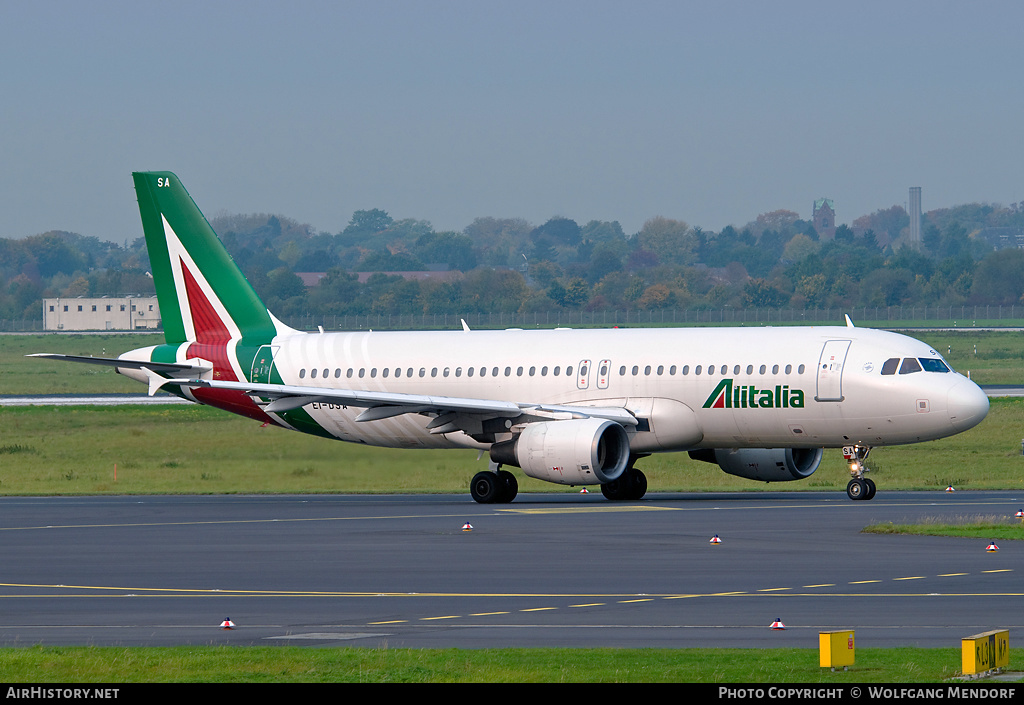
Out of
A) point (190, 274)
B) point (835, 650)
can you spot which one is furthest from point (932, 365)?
point (835, 650)

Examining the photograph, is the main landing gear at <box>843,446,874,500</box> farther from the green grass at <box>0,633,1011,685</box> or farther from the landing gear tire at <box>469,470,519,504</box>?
the green grass at <box>0,633,1011,685</box>

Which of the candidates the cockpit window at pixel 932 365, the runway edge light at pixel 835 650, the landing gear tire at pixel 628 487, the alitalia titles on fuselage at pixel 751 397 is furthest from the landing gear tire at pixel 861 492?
the runway edge light at pixel 835 650

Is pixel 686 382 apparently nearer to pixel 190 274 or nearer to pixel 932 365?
pixel 932 365

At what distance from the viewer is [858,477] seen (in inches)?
1703

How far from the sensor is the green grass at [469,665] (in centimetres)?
1673

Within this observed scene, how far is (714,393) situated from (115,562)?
18733 mm

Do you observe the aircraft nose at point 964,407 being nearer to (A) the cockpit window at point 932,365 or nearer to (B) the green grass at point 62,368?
(A) the cockpit window at point 932,365

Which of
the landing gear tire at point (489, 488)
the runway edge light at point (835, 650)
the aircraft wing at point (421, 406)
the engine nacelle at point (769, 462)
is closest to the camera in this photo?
the runway edge light at point (835, 650)

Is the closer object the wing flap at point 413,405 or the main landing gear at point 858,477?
the main landing gear at point 858,477

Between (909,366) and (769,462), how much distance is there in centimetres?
537

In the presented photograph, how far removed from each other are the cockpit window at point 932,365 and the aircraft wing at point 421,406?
755 cm

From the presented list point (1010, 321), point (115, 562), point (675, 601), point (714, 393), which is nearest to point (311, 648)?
point (675, 601)

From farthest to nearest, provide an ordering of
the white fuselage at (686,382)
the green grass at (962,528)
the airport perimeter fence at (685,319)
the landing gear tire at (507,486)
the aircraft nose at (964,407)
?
the airport perimeter fence at (685,319), the landing gear tire at (507,486), the white fuselage at (686,382), the aircraft nose at (964,407), the green grass at (962,528)
